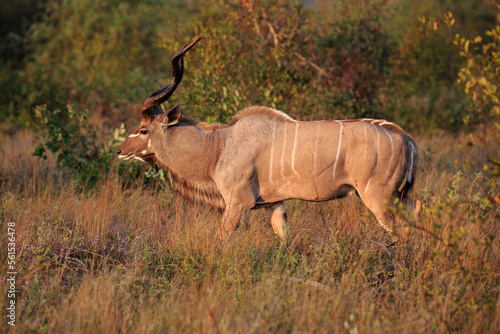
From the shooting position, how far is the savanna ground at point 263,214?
3492 millimetres

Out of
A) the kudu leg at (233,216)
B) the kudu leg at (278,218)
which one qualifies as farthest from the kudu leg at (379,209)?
the kudu leg at (233,216)

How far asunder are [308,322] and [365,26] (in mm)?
6398

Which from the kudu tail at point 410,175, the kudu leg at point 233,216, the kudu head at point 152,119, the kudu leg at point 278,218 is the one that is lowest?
the kudu leg at point 278,218

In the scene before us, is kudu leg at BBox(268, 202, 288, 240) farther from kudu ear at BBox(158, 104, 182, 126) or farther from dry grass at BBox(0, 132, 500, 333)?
kudu ear at BBox(158, 104, 182, 126)

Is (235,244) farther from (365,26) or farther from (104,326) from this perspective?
(365,26)

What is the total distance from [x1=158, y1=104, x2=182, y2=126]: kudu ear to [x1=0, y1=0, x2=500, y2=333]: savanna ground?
3.23 feet

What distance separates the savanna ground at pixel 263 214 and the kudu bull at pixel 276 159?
Answer: 1.02ft

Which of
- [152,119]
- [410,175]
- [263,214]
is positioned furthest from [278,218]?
[152,119]

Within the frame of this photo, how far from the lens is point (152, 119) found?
545 centimetres

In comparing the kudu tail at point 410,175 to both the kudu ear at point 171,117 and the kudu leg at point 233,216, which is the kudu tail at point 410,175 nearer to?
the kudu leg at point 233,216

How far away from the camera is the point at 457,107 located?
35.7 feet

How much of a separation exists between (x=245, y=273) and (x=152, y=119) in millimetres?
2276

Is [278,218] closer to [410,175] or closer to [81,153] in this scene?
[410,175]

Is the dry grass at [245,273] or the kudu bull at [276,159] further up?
the kudu bull at [276,159]
